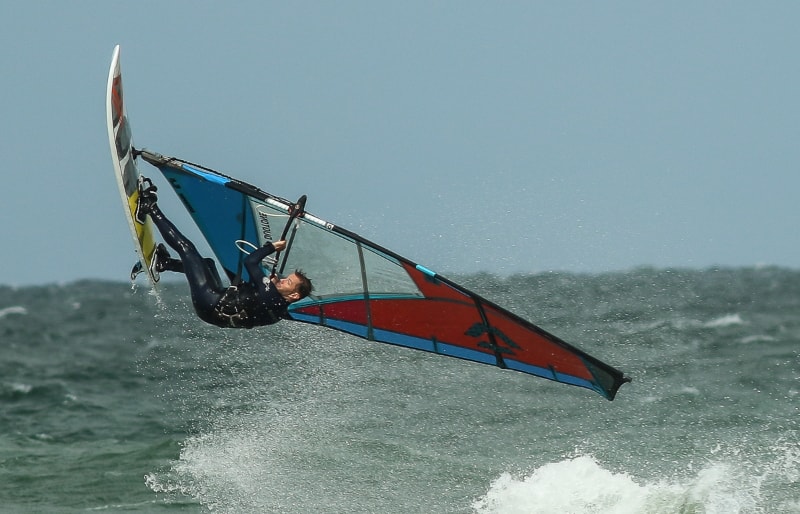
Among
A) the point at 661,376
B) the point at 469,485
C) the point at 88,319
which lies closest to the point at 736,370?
the point at 661,376

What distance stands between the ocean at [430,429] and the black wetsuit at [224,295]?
1.35 ft

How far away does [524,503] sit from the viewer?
8.63m

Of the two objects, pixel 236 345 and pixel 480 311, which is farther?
pixel 236 345

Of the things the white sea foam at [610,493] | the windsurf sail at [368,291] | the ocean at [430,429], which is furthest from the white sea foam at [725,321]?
the windsurf sail at [368,291]

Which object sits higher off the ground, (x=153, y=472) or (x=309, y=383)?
(x=309, y=383)

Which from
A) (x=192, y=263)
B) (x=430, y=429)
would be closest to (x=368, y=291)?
(x=192, y=263)

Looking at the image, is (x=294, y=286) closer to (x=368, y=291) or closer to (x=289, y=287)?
(x=289, y=287)

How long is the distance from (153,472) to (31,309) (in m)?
34.0

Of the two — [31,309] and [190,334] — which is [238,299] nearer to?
[190,334]

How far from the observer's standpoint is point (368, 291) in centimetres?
827

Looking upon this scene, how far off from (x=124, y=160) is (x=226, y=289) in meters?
1.10

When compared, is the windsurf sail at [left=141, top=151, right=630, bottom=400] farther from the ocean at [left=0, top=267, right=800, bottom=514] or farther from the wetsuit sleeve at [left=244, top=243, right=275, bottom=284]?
the ocean at [left=0, top=267, right=800, bottom=514]

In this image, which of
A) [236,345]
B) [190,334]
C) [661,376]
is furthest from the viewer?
[190,334]

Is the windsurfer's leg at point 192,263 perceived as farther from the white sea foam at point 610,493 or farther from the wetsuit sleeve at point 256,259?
the white sea foam at point 610,493
